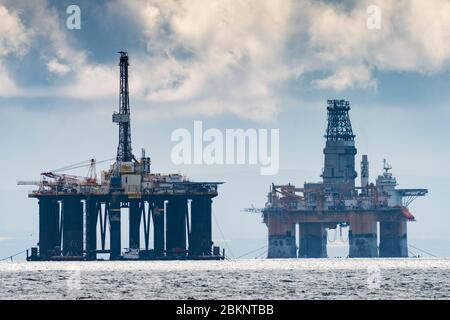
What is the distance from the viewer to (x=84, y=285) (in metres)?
131

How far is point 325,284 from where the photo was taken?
431 ft
